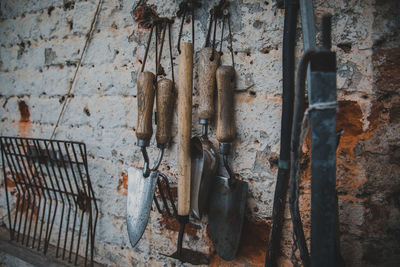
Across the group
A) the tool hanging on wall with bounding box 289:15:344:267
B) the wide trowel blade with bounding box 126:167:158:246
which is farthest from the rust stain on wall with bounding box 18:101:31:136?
the tool hanging on wall with bounding box 289:15:344:267

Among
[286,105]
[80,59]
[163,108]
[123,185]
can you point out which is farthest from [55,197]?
[286,105]

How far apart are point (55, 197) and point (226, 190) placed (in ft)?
3.13

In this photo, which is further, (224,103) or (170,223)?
(170,223)

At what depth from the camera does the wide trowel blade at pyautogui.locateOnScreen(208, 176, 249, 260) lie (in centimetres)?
90

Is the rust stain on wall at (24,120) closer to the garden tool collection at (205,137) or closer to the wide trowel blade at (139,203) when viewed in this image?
the wide trowel blade at (139,203)

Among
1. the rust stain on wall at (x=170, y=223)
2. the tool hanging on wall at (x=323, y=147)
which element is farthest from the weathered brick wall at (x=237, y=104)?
the tool hanging on wall at (x=323, y=147)

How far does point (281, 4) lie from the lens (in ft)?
2.79

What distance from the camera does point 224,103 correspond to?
0.88 m

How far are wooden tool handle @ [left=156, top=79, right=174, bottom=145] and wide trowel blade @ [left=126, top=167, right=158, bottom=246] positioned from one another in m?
0.15

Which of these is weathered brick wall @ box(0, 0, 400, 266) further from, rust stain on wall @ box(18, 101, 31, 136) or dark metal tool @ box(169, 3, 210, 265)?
dark metal tool @ box(169, 3, 210, 265)

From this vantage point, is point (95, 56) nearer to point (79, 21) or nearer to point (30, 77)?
point (79, 21)

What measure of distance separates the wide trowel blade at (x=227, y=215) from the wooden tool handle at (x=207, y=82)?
0.26 metres

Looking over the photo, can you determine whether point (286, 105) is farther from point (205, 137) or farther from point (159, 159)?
point (159, 159)

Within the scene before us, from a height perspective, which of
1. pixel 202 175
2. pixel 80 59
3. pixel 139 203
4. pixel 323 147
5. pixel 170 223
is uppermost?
pixel 80 59
